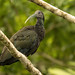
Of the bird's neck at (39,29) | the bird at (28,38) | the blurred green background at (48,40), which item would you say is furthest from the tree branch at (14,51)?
the blurred green background at (48,40)

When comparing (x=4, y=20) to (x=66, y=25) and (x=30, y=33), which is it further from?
(x=30, y=33)

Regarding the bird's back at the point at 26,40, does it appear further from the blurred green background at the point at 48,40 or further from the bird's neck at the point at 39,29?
the blurred green background at the point at 48,40

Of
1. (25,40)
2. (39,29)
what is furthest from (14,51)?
(39,29)

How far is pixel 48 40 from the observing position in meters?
9.12

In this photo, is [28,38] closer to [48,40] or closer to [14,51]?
[14,51]

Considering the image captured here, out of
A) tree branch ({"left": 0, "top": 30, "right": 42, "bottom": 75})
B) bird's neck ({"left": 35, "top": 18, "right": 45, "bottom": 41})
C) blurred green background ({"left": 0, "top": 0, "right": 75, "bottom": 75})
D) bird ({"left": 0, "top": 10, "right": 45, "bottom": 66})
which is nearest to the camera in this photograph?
tree branch ({"left": 0, "top": 30, "right": 42, "bottom": 75})

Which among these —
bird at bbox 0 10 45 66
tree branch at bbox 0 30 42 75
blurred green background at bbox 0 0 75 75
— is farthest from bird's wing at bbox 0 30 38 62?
blurred green background at bbox 0 0 75 75

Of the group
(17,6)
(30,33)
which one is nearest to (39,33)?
(30,33)

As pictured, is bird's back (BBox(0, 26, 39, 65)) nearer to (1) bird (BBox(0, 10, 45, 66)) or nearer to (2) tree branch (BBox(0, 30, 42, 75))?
(1) bird (BBox(0, 10, 45, 66))

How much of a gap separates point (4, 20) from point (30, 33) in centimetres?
Result: 283

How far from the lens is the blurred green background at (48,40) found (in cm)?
868

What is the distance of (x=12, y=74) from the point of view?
28.5 feet

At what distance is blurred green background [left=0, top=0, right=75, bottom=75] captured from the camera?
868cm

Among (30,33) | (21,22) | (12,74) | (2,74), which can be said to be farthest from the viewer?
(2,74)
